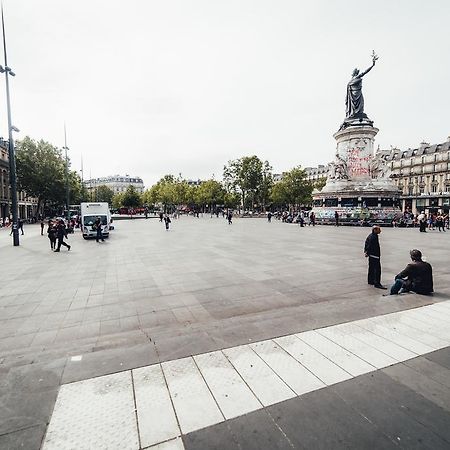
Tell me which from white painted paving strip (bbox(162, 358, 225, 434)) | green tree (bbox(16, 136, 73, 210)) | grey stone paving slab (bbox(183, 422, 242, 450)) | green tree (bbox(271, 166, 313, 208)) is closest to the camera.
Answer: grey stone paving slab (bbox(183, 422, 242, 450))

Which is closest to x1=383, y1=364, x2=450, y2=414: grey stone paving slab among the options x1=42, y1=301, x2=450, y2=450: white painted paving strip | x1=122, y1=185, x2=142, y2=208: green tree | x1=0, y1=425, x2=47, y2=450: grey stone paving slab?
x1=42, y1=301, x2=450, y2=450: white painted paving strip

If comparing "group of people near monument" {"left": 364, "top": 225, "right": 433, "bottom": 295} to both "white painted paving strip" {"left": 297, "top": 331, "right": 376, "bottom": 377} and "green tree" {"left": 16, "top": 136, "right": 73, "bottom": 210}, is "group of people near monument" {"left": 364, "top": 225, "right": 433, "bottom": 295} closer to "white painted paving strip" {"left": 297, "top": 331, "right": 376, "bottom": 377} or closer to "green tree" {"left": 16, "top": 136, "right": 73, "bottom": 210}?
"white painted paving strip" {"left": 297, "top": 331, "right": 376, "bottom": 377}

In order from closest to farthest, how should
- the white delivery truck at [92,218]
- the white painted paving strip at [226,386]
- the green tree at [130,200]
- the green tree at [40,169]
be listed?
the white painted paving strip at [226,386] → the white delivery truck at [92,218] → the green tree at [40,169] → the green tree at [130,200]

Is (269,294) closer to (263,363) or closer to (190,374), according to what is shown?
(263,363)

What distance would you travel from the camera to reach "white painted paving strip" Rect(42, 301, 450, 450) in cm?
275

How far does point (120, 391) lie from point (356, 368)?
3012 millimetres

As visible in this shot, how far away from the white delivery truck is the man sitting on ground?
20031 millimetres

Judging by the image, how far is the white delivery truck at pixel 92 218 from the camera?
21.3 metres

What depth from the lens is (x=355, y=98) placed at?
36.8m

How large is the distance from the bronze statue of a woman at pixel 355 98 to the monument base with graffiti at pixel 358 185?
1.77m

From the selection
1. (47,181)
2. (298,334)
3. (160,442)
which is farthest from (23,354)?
(47,181)

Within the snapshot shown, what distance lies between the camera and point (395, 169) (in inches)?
3017

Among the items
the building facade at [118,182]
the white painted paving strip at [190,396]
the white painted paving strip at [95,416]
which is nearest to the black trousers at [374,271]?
the white painted paving strip at [190,396]

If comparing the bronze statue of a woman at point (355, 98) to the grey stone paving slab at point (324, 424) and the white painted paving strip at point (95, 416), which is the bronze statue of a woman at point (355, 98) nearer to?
the grey stone paving slab at point (324, 424)
